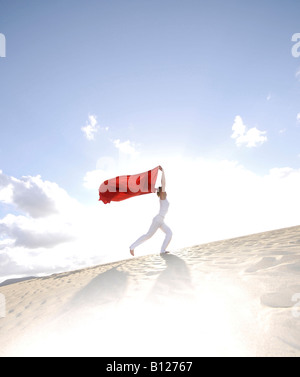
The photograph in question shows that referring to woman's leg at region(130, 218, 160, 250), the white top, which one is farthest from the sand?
the white top

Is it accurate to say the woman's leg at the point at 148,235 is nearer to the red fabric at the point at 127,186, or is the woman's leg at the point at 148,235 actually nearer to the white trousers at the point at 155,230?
the white trousers at the point at 155,230

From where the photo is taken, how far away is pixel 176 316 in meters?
2.55

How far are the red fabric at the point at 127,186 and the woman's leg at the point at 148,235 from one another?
142cm

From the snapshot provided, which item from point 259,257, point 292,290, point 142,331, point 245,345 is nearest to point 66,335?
point 142,331

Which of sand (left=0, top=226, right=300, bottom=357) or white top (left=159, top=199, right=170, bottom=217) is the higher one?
white top (left=159, top=199, right=170, bottom=217)

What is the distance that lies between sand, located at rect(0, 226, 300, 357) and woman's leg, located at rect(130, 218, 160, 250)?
2.38m

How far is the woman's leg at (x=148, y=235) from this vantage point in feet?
21.2

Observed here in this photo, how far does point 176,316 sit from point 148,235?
3969 mm

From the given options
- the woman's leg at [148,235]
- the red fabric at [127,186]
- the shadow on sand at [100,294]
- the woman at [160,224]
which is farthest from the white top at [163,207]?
the shadow on sand at [100,294]

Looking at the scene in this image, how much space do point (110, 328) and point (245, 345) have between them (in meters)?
1.61

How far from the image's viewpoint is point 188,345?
2.06m

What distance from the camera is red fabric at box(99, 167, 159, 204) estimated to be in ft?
24.6

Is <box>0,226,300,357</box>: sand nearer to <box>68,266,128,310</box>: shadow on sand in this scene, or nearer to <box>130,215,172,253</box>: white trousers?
<box>68,266,128,310</box>: shadow on sand
